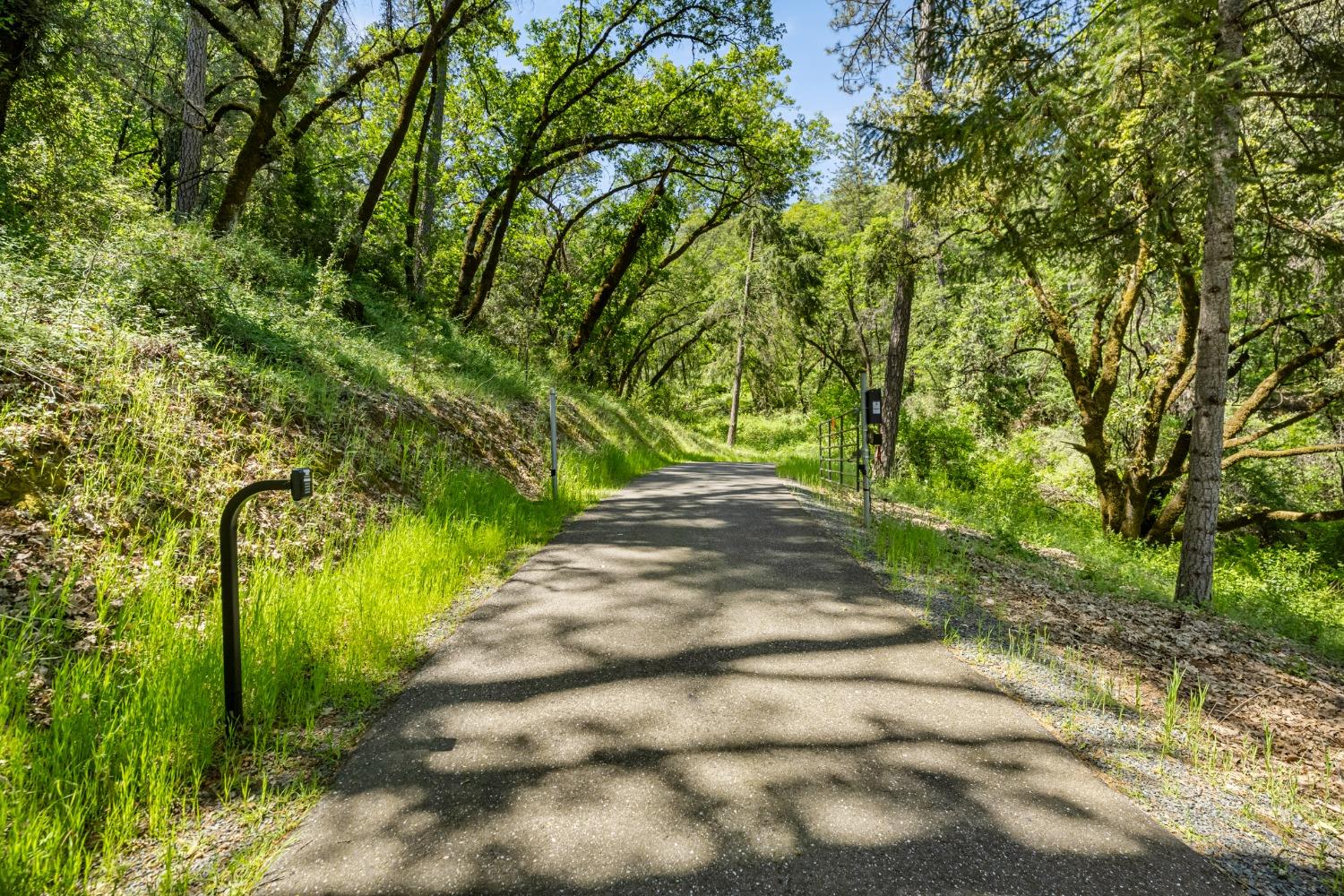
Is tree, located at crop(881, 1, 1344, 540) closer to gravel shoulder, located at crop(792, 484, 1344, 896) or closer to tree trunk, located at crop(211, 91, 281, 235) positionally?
gravel shoulder, located at crop(792, 484, 1344, 896)

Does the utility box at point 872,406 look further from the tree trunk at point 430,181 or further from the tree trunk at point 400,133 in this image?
the tree trunk at point 430,181

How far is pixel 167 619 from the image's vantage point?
2.75 metres

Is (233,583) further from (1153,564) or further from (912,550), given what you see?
(1153,564)

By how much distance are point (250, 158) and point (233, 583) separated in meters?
8.03

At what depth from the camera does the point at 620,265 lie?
1603 centimetres

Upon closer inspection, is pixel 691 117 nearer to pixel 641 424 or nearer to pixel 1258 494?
pixel 641 424

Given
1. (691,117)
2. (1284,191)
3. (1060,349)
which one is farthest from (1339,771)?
(691,117)

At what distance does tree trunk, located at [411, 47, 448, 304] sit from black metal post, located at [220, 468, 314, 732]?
35.9 ft

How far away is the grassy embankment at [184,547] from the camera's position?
2.01 m

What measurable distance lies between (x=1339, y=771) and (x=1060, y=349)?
31.0 feet

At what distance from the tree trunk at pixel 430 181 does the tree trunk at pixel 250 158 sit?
13.5ft

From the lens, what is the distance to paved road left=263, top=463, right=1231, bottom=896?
74.9 inches

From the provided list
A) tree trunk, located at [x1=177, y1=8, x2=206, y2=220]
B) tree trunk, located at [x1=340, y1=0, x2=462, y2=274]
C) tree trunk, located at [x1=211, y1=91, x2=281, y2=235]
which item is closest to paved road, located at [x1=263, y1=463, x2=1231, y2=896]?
tree trunk, located at [x1=211, y1=91, x2=281, y2=235]

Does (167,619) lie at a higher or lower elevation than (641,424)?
lower
